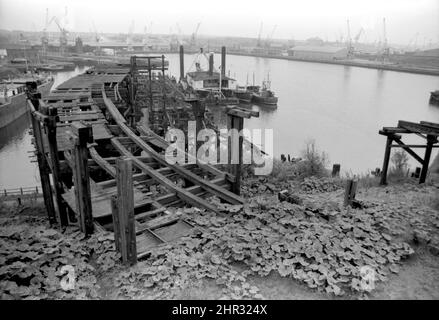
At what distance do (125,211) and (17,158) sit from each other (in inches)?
969

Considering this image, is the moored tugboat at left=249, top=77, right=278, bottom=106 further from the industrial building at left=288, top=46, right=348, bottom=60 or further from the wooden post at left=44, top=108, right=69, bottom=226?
the industrial building at left=288, top=46, right=348, bottom=60

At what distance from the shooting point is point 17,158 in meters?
24.3

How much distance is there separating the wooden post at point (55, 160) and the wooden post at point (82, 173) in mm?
932

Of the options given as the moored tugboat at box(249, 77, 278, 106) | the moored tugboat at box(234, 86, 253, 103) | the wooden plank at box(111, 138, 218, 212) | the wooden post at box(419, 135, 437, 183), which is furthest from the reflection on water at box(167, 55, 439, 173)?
the wooden plank at box(111, 138, 218, 212)

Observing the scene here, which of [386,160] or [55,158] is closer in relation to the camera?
[55,158]

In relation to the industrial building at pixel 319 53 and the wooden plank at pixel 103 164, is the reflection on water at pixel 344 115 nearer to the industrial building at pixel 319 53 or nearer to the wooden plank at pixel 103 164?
the wooden plank at pixel 103 164

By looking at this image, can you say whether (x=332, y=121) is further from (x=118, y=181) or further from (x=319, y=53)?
(x=319, y=53)

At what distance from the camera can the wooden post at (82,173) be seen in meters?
5.32

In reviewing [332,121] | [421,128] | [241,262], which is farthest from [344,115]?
[241,262]

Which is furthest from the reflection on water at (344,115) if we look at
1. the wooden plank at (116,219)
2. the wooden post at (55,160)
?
the wooden plank at (116,219)

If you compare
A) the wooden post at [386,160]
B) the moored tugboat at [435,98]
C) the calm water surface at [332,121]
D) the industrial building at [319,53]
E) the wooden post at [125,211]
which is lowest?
the calm water surface at [332,121]

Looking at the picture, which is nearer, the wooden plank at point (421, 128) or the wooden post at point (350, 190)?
the wooden post at point (350, 190)

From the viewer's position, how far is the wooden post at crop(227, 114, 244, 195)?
270 inches
